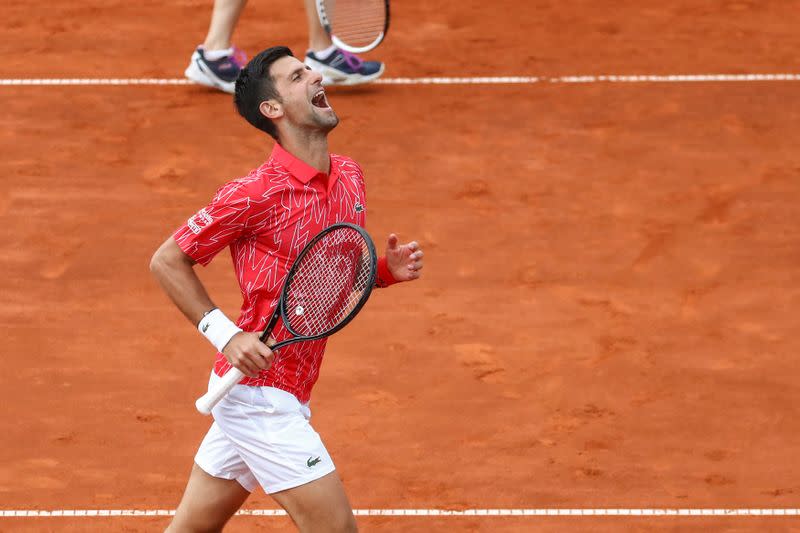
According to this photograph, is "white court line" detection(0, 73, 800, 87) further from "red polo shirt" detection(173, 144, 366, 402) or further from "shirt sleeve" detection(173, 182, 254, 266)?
"shirt sleeve" detection(173, 182, 254, 266)

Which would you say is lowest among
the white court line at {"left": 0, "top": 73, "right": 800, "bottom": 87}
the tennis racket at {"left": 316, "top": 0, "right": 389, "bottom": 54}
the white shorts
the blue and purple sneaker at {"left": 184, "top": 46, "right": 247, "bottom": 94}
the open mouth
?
the white court line at {"left": 0, "top": 73, "right": 800, "bottom": 87}

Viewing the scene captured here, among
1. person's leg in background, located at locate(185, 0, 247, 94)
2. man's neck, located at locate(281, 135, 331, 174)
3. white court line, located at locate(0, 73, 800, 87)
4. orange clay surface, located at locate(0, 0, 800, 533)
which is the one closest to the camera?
man's neck, located at locate(281, 135, 331, 174)

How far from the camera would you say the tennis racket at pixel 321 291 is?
4730 mm

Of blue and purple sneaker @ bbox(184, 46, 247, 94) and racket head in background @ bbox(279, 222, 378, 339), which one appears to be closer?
racket head in background @ bbox(279, 222, 378, 339)

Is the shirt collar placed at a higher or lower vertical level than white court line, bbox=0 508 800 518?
higher

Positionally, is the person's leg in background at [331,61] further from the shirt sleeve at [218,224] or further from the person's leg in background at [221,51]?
the shirt sleeve at [218,224]

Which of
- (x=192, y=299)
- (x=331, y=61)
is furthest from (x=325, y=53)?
(x=192, y=299)

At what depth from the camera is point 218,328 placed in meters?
4.71

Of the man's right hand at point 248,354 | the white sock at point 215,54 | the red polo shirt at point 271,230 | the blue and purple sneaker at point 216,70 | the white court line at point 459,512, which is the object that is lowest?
the white court line at point 459,512

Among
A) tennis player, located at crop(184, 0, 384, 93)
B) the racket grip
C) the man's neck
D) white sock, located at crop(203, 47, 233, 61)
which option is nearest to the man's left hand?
the man's neck

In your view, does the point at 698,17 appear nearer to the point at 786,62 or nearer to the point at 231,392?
the point at 786,62

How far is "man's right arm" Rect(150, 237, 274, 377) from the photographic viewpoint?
464cm

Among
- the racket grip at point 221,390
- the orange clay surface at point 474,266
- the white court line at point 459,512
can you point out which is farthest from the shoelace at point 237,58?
the racket grip at point 221,390

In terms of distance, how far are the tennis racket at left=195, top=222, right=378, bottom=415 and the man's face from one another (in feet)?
1.37
